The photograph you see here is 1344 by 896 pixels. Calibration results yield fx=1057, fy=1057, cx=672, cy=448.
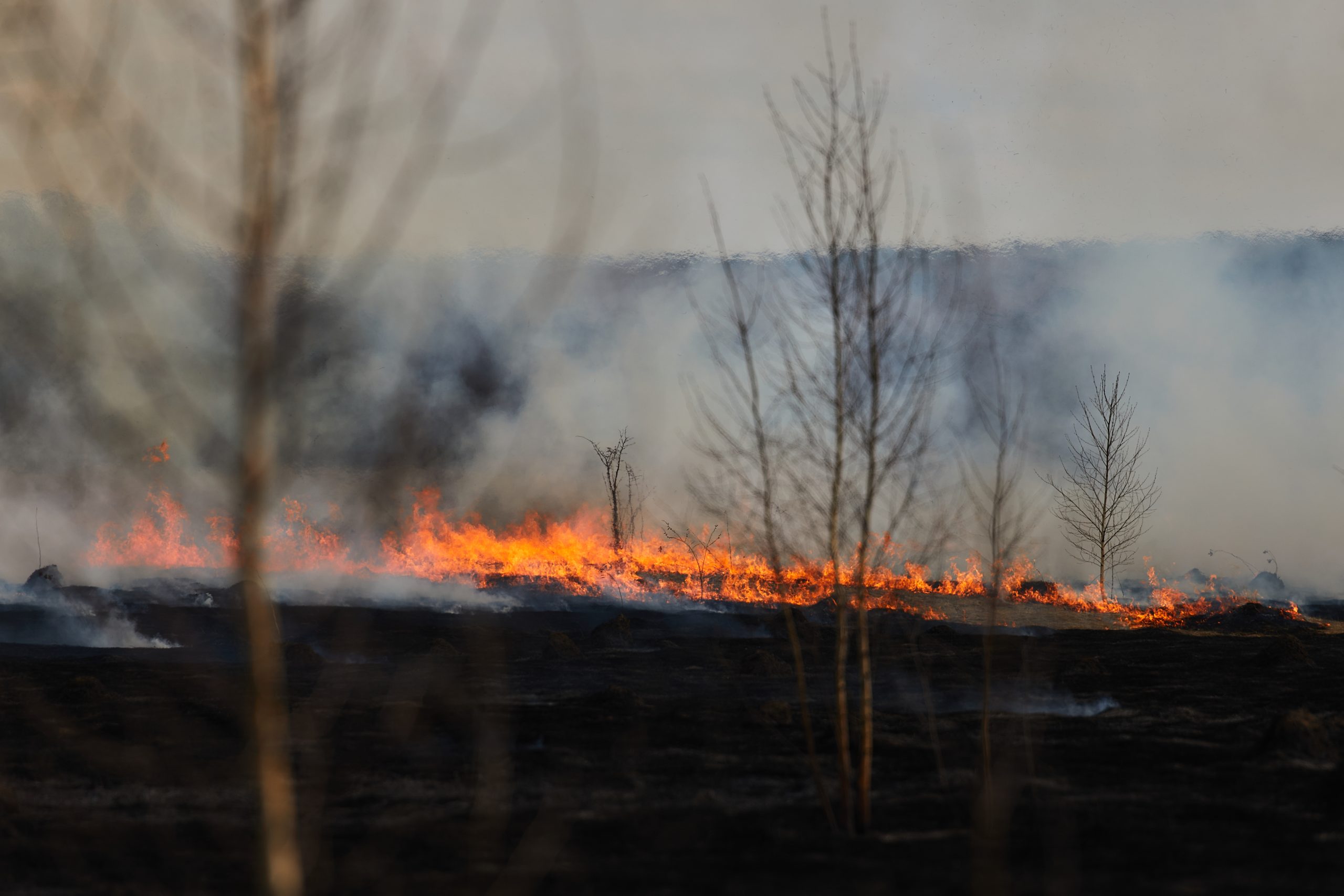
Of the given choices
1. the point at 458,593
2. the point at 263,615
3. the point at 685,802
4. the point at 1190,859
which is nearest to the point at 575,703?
the point at 685,802

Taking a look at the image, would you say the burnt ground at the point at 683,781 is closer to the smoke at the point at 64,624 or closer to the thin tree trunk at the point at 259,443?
the thin tree trunk at the point at 259,443

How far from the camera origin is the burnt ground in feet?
23.2

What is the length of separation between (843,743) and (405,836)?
353 centimetres

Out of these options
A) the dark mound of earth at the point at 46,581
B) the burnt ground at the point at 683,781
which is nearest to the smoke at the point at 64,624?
the dark mound of earth at the point at 46,581

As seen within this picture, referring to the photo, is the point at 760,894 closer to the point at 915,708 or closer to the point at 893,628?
the point at 915,708

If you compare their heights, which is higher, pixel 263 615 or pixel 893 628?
pixel 263 615

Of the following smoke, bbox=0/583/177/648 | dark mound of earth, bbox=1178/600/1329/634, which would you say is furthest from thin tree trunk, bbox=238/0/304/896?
dark mound of earth, bbox=1178/600/1329/634

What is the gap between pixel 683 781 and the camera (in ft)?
33.1

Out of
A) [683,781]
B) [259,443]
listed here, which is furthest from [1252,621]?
[259,443]

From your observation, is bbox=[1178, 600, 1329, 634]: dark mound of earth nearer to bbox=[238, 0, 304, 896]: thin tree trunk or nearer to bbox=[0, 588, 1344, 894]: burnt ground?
bbox=[0, 588, 1344, 894]: burnt ground

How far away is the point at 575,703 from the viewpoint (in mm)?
14906

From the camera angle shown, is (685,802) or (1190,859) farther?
(685,802)

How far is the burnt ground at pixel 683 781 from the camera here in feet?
23.2

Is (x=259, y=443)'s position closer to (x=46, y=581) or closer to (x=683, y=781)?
(x=683, y=781)
